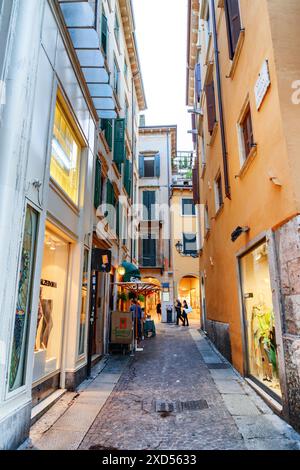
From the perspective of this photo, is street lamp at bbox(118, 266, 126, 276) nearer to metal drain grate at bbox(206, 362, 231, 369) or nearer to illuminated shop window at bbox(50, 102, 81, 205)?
metal drain grate at bbox(206, 362, 231, 369)

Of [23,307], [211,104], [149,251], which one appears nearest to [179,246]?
[149,251]

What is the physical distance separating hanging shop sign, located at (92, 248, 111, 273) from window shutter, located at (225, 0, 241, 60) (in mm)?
5804

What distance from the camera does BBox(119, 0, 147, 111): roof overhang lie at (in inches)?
613

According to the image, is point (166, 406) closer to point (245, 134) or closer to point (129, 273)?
point (245, 134)

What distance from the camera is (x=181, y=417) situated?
15.7ft

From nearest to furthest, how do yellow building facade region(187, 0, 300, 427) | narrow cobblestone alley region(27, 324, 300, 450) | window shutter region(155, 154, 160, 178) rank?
1. narrow cobblestone alley region(27, 324, 300, 450)
2. yellow building facade region(187, 0, 300, 427)
3. window shutter region(155, 154, 160, 178)

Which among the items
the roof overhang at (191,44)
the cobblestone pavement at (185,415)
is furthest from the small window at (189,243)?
the cobblestone pavement at (185,415)

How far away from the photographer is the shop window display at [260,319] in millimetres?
5500

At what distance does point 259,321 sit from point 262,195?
259 cm

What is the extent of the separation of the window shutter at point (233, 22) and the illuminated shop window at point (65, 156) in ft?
14.1

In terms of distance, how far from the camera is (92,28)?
6.51 metres

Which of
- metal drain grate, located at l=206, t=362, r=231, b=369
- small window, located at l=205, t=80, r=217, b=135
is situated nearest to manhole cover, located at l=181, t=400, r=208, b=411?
metal drain grate, located at l=206, t=362, r=231, b=369

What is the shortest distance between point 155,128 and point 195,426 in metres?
26.9

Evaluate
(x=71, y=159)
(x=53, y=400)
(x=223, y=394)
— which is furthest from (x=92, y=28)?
(x=223, y=394)
